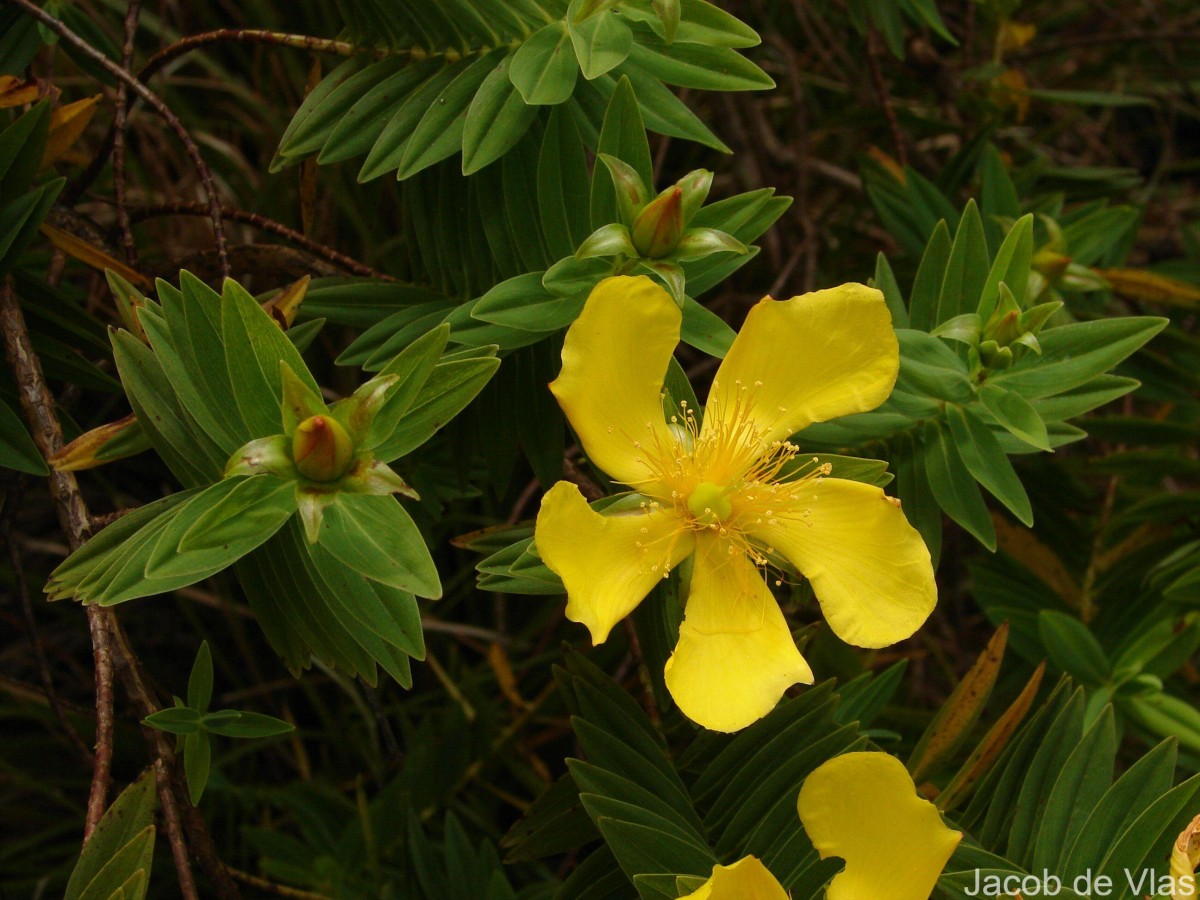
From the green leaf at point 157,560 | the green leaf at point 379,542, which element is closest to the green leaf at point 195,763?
the green leaf at point 157,560

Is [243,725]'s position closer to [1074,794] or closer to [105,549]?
[105,549]

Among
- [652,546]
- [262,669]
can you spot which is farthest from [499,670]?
[652,546]

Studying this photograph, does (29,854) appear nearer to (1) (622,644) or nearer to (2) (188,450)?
(1) (622,644)

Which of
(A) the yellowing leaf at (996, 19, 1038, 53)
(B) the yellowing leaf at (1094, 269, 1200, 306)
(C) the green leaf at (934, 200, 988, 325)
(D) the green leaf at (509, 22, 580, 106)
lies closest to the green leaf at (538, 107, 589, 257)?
(D) the green leaf at (509, 22, 580, 106)

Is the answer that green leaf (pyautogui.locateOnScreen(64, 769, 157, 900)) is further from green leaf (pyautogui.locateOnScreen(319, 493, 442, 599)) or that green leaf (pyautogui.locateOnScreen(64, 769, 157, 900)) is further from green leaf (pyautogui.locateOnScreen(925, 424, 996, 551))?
green leaf (pyautogui.locateOnScreen(925, 424, 996, 551))

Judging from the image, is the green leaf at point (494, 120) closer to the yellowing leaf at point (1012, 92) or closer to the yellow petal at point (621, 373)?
the yellow petal at point (621, 373)

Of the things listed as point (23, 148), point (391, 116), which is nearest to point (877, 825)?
point (391, 116)
